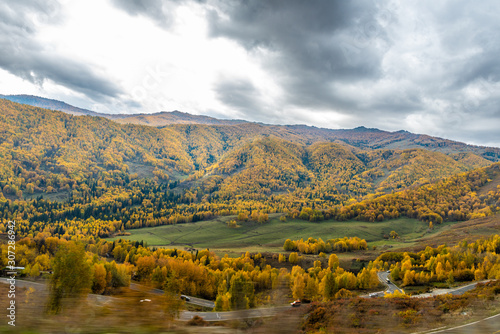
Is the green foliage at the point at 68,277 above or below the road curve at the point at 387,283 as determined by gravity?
above

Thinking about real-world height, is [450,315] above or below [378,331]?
below

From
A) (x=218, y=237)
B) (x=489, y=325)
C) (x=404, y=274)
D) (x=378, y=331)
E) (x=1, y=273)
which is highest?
(x=489, y=325)

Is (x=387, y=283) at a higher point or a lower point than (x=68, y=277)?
lower

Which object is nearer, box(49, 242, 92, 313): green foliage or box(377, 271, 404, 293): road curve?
box(49, 242, 92, 313): green foliage

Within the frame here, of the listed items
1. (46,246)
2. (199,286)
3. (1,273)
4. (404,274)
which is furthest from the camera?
(46,246)

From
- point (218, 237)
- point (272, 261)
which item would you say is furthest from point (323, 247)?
point (218, 237)

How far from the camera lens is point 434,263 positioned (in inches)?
3474

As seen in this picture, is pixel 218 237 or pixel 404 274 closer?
pixel 404 274

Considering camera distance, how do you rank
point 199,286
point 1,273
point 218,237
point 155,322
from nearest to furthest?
point 155,322
point 1,273
point 199,286
point 218,237

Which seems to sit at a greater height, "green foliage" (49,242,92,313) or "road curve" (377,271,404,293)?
"green foliage" (49,242,92,313)

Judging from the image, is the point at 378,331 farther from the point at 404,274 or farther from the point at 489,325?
the point at 404,274

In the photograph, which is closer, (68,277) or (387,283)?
(68,277)

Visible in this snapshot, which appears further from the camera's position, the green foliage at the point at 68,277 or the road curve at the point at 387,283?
the road curve at the point at 387,283

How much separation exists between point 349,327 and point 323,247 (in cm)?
15128
